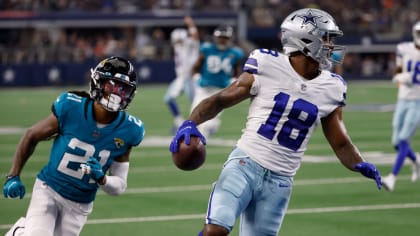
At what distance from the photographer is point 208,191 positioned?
987 centimetres

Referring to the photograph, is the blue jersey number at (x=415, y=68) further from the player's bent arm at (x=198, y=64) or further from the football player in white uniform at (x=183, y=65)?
the football player in white uniform at (x=183, y=65)

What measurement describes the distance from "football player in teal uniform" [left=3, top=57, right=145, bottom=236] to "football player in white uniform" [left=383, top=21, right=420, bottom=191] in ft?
18.4

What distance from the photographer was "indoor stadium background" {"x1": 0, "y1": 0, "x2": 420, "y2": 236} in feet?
27.8

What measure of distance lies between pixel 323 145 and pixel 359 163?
8.80 m

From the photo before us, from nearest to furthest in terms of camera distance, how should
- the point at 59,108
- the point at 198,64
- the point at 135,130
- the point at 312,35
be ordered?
the point at 312,35 < the point at 59,108 < the point at 135,130 < the point at 198,64

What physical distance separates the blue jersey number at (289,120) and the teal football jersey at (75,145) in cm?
96

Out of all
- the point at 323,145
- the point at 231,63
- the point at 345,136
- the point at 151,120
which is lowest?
the point at 151,120

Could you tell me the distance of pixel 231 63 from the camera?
14.2m

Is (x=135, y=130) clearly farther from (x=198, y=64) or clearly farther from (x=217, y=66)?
(x=198, y=64)

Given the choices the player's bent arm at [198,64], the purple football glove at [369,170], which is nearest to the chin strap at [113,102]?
the purple football glove at [369,170]

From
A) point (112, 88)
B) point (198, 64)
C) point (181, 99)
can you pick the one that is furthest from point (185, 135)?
point (181, 99)

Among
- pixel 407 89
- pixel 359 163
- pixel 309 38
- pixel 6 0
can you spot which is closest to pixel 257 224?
pixel 359 163

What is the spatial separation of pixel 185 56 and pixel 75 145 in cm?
1381

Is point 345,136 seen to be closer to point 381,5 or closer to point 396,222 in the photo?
point 396,222
